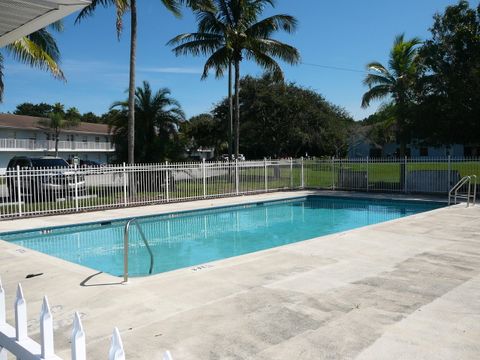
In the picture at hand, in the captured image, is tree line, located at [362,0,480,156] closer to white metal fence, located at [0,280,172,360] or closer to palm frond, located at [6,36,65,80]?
palm frond, located at [6,36,65,80]

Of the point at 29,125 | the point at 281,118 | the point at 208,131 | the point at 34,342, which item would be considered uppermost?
the point at 29,125

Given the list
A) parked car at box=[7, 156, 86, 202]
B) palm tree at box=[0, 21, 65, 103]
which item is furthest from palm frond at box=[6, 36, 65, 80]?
parked car at box=[7, 156, 86, 202]

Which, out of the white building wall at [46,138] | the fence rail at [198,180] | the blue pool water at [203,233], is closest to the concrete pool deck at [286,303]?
the blue pool water at [203,233]

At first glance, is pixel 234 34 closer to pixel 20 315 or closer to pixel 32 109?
pixel 20 315

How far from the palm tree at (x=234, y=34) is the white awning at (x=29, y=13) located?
17531 millimetres

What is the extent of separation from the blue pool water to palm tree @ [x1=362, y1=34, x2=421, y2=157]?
5131mm

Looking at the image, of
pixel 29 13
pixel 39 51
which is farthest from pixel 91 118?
pixel 29 13

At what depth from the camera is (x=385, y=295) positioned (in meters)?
5.80

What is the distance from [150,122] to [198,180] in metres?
6.94

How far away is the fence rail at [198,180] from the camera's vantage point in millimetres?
14922

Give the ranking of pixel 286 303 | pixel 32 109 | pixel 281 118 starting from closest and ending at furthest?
pixel 286 303 < pixel 281 118 < pixel 32 109

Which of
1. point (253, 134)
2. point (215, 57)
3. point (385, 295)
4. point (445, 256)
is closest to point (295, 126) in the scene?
→ point (253, 134)

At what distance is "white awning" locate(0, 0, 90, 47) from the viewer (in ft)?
13.5

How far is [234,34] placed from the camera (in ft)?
72.7
